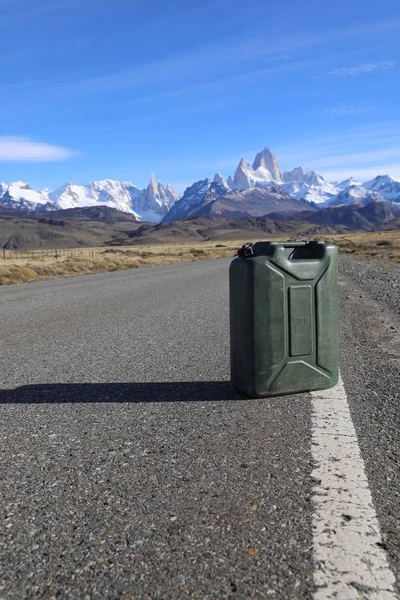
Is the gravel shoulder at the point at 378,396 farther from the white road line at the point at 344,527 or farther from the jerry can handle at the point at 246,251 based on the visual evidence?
the jerry can handle at the point at 246,251

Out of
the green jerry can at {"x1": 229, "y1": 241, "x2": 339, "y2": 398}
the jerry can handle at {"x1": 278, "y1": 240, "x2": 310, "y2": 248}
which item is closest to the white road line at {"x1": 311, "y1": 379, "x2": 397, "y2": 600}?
the green jerry can at {"x1": 229, "y1": 241, "x2": 339, "y2": 398}

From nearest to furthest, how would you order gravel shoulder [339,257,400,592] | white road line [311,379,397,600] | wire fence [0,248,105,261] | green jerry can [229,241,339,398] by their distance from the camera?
1. white road line [311,379,397,600]
2. gravel shoulder [339,257,400,592]
3. green jerry can [229,241,339,398]
4. wire fence [0,248,105,261]

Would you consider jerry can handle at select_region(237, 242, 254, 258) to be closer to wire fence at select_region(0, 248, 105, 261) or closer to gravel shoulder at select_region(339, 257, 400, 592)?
gravel shoulder at select_region(339, 257, 400, 592)

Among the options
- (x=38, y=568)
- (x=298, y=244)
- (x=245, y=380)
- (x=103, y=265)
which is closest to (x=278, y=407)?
(x=245, y=380)

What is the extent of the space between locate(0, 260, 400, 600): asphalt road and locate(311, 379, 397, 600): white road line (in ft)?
0.15

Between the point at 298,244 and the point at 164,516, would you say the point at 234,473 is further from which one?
the point at 298,244

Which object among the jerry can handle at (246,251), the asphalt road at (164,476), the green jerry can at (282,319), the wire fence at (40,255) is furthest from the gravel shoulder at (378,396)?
the wire fence at (40,255)

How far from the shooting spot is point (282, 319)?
4.23 metres

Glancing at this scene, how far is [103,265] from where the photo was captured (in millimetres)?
34062

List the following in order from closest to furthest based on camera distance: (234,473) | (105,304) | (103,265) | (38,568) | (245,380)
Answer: (38,568) < (234,473) < (245,380) < (105,304) < (103,265)

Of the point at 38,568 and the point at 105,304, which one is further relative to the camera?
the point at 105,304

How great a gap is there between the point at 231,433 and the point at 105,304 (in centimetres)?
894

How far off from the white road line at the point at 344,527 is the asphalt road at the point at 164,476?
0.15 feet

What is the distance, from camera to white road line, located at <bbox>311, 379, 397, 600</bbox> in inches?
Result: 77.0
